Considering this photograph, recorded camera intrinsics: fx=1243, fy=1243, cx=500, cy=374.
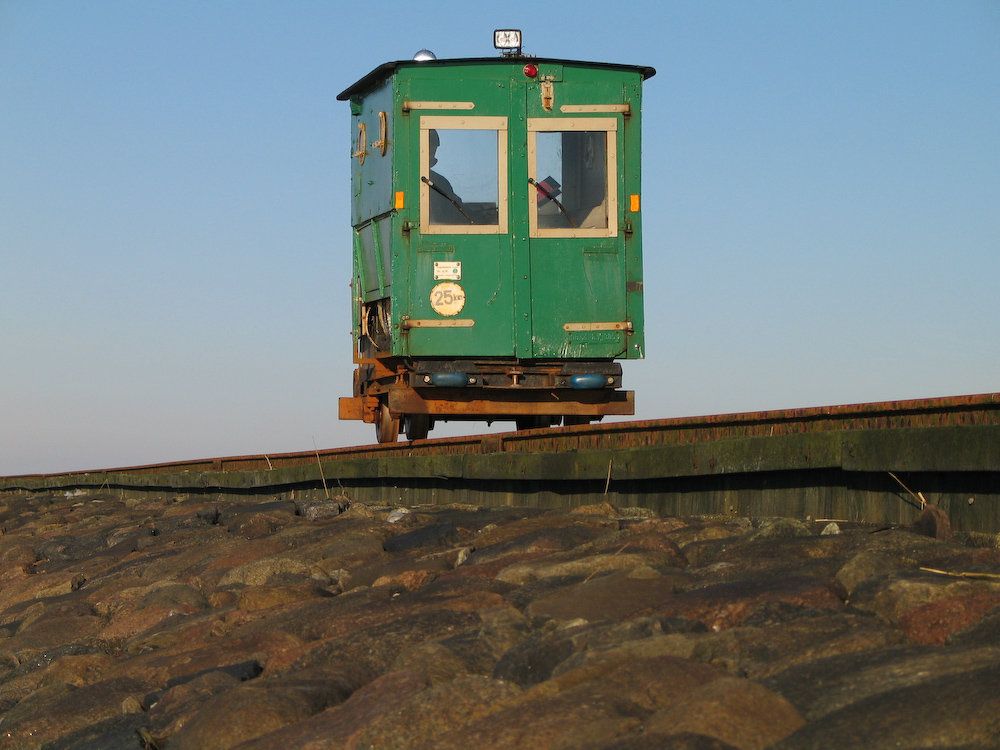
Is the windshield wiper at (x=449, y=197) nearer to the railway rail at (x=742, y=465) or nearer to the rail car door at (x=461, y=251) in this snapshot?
the rail car door at (x=461, y=251)

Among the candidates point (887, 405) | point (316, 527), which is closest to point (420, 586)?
point (887, 405)

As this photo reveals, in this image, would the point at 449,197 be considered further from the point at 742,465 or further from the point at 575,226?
the point at 742,465

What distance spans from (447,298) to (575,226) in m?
1.32

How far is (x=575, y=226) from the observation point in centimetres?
1112

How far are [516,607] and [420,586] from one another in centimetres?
100

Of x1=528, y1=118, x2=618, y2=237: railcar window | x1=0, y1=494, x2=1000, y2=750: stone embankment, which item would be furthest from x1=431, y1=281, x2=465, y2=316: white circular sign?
x1=0, y1=494, x2=1000, y2=750: stone embankment

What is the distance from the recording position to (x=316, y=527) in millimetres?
7629

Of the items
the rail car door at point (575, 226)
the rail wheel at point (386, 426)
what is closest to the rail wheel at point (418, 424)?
the rail wheel at point (386, 426)

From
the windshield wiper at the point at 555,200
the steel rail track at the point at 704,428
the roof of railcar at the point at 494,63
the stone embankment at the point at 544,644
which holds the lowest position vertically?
the stone embankment at the point at 544,644

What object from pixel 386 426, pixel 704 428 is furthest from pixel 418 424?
pixel 704 428

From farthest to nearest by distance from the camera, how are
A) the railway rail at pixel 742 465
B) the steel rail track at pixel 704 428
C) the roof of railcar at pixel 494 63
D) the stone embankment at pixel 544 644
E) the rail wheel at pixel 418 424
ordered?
1. the rail wheel at pixel 418 424
2. the roof of railcar at pixel 494 63
3. the steel rail track at pixel 704 428
4. the railway rail at pixel 742 465
5. the stone embankment at pixel 544 644

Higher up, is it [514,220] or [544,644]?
[514,220]

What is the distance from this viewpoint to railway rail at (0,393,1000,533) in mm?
4547

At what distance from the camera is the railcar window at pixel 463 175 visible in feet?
35.9
